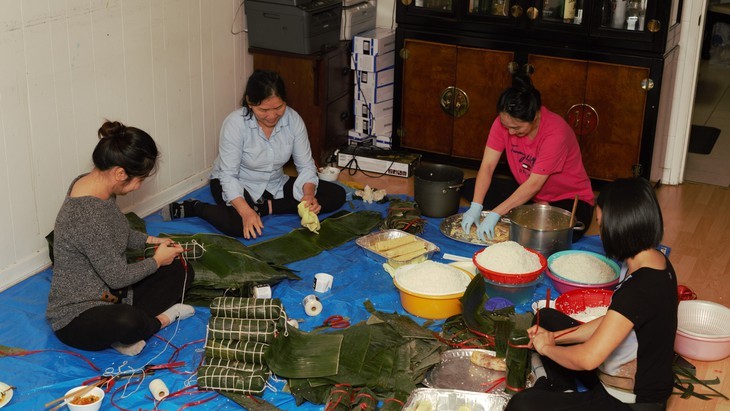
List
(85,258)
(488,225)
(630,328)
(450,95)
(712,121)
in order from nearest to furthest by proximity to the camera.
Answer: (630,328) < (85,258) < (488,225) < (450,95) < (712,121)

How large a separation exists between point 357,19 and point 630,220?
326cm

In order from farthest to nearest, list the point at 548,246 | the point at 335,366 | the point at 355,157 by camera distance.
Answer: the point at 355,157, the point at 548,246, the point at 335,366

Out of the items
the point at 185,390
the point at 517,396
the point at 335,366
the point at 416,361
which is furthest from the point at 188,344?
the point at 517,396

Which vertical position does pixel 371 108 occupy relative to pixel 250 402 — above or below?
above

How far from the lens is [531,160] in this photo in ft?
13.4

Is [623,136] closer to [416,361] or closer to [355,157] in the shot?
[355,157]

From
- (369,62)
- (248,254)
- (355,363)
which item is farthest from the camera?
(369,62)

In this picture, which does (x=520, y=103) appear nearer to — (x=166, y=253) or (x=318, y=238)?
(x=318, y=238)

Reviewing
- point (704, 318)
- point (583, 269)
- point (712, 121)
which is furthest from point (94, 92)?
point (712, 121)

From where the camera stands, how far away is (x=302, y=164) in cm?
437

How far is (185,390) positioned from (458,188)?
1.95 meters

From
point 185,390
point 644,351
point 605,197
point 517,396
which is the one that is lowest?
point 185,390

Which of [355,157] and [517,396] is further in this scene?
[355,157]

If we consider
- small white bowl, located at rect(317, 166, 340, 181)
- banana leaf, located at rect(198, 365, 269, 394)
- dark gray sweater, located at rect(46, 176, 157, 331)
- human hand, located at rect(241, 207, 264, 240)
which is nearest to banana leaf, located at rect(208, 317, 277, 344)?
banana leaf, located at rect(198, 365, 269, 394)
